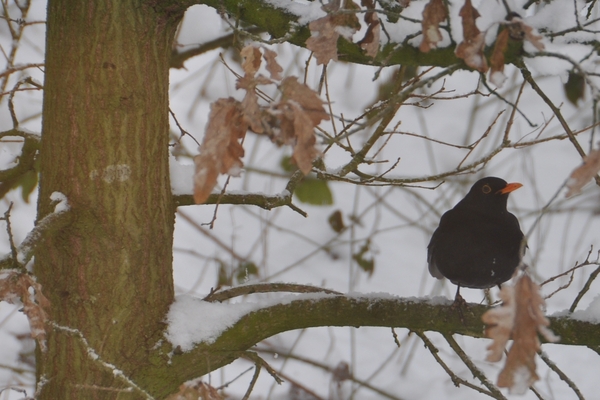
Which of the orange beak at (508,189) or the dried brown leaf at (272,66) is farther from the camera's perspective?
the orange beak at (508,189)

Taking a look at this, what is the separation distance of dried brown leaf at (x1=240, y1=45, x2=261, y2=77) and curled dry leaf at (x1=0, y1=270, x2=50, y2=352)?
730 mm

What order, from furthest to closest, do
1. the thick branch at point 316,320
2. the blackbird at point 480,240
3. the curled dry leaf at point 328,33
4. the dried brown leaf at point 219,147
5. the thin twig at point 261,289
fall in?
the blackbird at point 480,240, the thin twig at point 261,289, the thick branch at point 316,320, the curled dry leaf at point 328,33, the dried brown leaf at point 219,147

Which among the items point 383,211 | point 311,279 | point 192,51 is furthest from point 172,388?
point 383,211

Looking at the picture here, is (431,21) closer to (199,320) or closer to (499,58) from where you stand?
(499,58)

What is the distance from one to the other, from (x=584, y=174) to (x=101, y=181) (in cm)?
151

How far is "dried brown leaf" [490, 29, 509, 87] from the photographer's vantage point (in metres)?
1.34

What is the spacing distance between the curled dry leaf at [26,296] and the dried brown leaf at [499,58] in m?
1.13

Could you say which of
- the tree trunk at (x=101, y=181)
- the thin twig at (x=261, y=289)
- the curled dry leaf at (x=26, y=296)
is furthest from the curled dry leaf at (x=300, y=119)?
the thin twig at (x=261, y=289)

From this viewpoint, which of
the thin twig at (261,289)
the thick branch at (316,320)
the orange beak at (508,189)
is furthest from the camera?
the orange beak at (508,189)

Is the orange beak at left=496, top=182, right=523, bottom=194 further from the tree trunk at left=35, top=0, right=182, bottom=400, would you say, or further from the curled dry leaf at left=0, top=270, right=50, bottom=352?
the curled dry leaf at left=0, top=270, right=50, bottom=352

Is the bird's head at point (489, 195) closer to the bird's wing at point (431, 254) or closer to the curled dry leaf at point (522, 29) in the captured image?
the bird's wing at point (431, 254)

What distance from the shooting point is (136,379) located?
7.25 feet

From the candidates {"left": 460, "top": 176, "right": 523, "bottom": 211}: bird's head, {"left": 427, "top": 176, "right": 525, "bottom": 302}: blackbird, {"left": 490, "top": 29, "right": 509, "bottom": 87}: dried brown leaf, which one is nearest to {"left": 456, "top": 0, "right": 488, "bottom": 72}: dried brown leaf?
{"left": 490, "top": 29, "right": 509, "bottom": 87}: dried brown leaf

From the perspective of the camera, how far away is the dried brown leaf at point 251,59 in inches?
59.5
